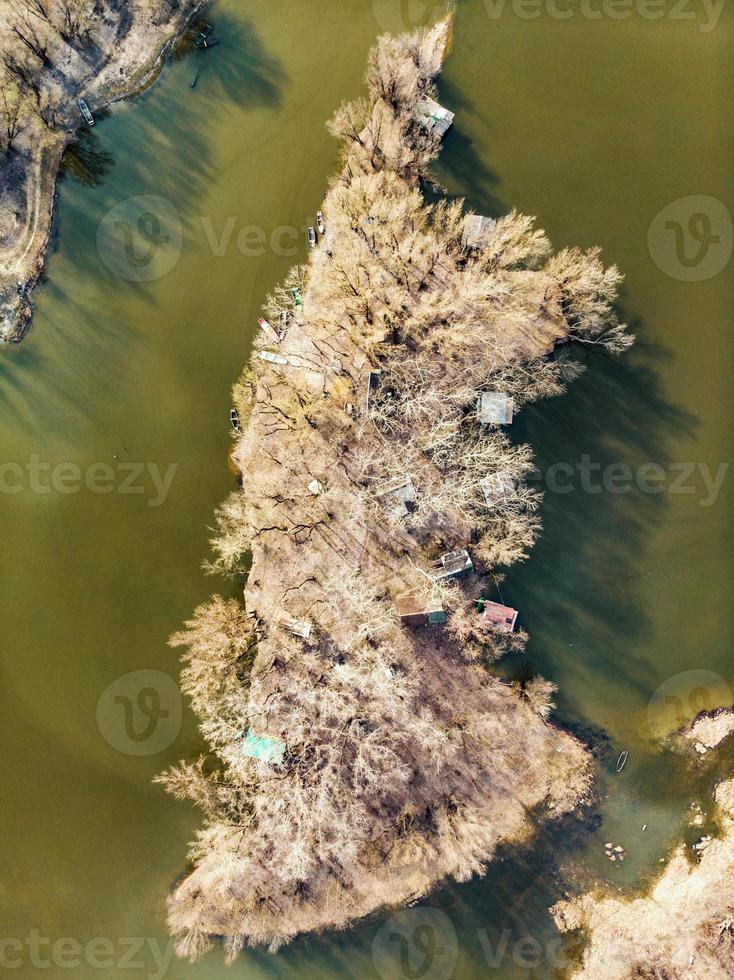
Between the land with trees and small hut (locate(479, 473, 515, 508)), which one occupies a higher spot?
the land with trees

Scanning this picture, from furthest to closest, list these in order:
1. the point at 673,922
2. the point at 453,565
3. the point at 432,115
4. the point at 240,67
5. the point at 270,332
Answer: the point at 240,67
the point at 270,332
the point at 673,922
the point at 432,115
the point at 453,565

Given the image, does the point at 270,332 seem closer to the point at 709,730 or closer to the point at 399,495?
the point at 399,495

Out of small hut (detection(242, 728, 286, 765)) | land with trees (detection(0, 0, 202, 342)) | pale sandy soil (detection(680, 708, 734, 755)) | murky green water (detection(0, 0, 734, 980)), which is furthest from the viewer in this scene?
pale sandy soil (detection(680, 708, 734, 755))

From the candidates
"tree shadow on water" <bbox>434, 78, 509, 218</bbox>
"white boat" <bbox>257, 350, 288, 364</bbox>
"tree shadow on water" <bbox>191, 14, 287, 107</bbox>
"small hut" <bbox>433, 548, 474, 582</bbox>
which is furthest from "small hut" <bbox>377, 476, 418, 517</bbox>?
"tree shadow on water" <bbox>191, 14, 287, 107</bbox>

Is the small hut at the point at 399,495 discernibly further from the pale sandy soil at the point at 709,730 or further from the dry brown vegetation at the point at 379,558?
the pale sandy soil at the point at 709,730

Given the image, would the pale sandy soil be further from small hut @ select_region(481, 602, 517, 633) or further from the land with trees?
the land with trees

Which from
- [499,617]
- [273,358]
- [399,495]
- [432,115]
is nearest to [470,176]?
[432,115]

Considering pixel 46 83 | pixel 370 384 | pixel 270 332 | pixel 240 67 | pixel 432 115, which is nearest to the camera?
pixel 370 384
